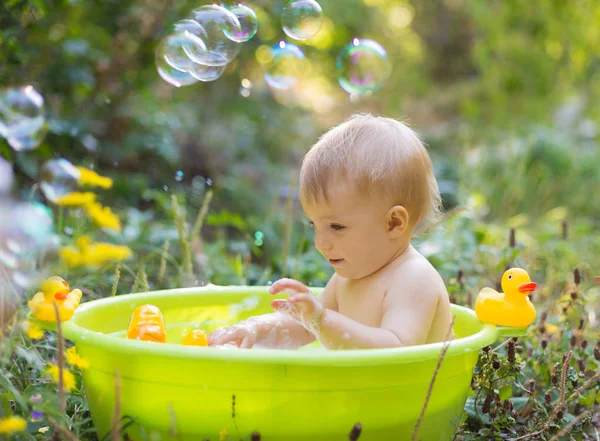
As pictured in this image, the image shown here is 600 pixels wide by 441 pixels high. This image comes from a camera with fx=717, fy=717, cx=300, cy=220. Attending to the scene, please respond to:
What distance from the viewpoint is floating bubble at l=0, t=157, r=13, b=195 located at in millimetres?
2906

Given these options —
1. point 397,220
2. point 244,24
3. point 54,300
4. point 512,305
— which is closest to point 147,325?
point 54,300

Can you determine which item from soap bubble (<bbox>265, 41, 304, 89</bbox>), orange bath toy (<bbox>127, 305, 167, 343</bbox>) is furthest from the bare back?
soap bubble (<bbox>265, 41, 304, 89</bbox>)

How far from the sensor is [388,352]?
1.29 m

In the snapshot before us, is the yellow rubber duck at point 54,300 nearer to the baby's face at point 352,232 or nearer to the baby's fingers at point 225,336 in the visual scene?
the baby's fingers at point 225,336

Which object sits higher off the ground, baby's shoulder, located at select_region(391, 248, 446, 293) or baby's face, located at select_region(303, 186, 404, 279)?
baby's face, located at select_region(303, 186, 404, 279)

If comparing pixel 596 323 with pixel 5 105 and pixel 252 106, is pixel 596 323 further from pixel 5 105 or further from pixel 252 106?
pixel 252 106

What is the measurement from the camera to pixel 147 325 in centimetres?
178

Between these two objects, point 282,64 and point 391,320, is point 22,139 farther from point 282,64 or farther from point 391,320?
point 391,320

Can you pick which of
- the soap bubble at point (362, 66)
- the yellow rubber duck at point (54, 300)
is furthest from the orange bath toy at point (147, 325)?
the soap bubble at point (362, 66)

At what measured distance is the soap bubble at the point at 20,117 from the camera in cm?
226

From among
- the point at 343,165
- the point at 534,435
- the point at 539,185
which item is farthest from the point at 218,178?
the point at 534,435

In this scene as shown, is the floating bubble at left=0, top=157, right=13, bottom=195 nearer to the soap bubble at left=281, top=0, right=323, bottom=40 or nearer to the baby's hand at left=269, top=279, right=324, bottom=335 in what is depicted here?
the soap bubble at left=281, top=0, right=323, bottom=40

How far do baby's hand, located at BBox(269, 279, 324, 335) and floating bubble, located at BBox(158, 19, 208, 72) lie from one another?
1223mm

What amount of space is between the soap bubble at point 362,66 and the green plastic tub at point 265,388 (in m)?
1.58
